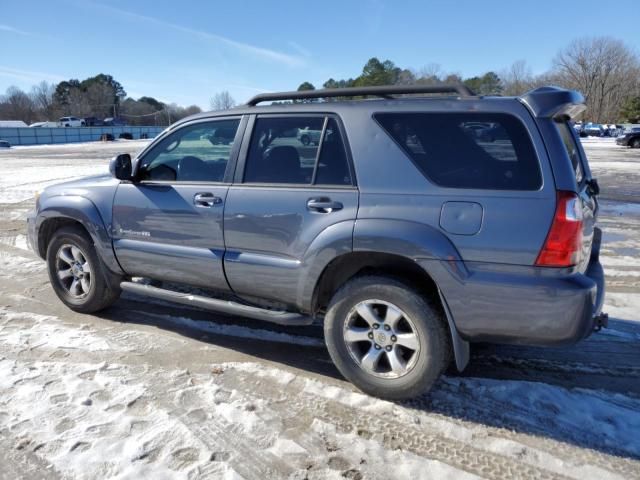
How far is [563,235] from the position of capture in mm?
2590

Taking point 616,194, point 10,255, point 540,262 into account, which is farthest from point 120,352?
point 616,194

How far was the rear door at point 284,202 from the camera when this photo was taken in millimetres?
3184

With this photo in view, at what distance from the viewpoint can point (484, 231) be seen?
2699 millimetres

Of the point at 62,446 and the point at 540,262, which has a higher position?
the point at 540,262

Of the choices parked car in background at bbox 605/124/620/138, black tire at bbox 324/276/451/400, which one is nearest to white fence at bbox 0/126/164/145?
black tire at bbox 324/276/451/400

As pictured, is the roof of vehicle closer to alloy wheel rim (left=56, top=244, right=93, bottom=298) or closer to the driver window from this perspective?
the driver window

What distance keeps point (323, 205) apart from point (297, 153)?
1.73 feet

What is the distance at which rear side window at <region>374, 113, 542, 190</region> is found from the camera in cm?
271

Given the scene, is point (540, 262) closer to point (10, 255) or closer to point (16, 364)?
point (16, 364)

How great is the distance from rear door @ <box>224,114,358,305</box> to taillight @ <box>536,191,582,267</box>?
44.5 inches

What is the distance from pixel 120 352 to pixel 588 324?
3.30 metres

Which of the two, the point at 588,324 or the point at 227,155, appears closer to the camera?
the point at 588,324

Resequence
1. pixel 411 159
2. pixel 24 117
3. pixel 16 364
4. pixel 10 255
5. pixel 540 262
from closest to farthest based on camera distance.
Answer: pixel 540 262
pixel 411 159
pixel 16 364
pixel 10 255
pixel 24 117

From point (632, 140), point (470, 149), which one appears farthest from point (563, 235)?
point (632, 140)
